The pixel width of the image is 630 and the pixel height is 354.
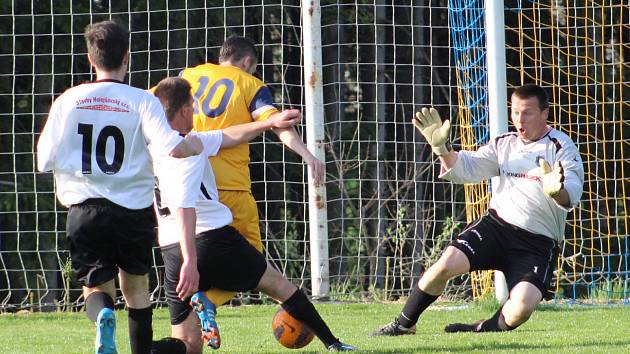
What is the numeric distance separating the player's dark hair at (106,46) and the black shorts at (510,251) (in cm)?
278

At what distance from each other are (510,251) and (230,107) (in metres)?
2.01

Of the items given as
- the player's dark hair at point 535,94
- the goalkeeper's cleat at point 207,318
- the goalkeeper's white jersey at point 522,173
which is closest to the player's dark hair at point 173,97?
the goalkeeper's cleat at point 207,318

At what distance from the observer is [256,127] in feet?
19.7

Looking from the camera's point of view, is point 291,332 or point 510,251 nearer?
point 291,332

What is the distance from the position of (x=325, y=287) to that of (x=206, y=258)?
13.5ft

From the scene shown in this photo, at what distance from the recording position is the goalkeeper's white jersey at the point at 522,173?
7.11 meters

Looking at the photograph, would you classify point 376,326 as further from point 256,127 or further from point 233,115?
point 256,127

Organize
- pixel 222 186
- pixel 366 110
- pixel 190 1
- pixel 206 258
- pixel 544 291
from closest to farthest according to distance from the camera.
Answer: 1. pixel 206 258
2. pixel 222 186
3. pixel 544 291
4. pixel 190 1
5. pixel 366 110

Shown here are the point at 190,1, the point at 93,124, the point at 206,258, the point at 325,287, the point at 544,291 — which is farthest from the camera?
the point at 190,1

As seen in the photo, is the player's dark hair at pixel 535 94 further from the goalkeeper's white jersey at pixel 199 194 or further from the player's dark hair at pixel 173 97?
the player's dark hair at pixel 173 97

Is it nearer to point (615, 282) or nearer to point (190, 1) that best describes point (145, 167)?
point (615, 282)

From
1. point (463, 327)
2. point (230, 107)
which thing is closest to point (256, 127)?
point (230, 107)

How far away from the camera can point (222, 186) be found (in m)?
6.24

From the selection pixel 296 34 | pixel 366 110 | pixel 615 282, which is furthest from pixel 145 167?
pixel 366 110
